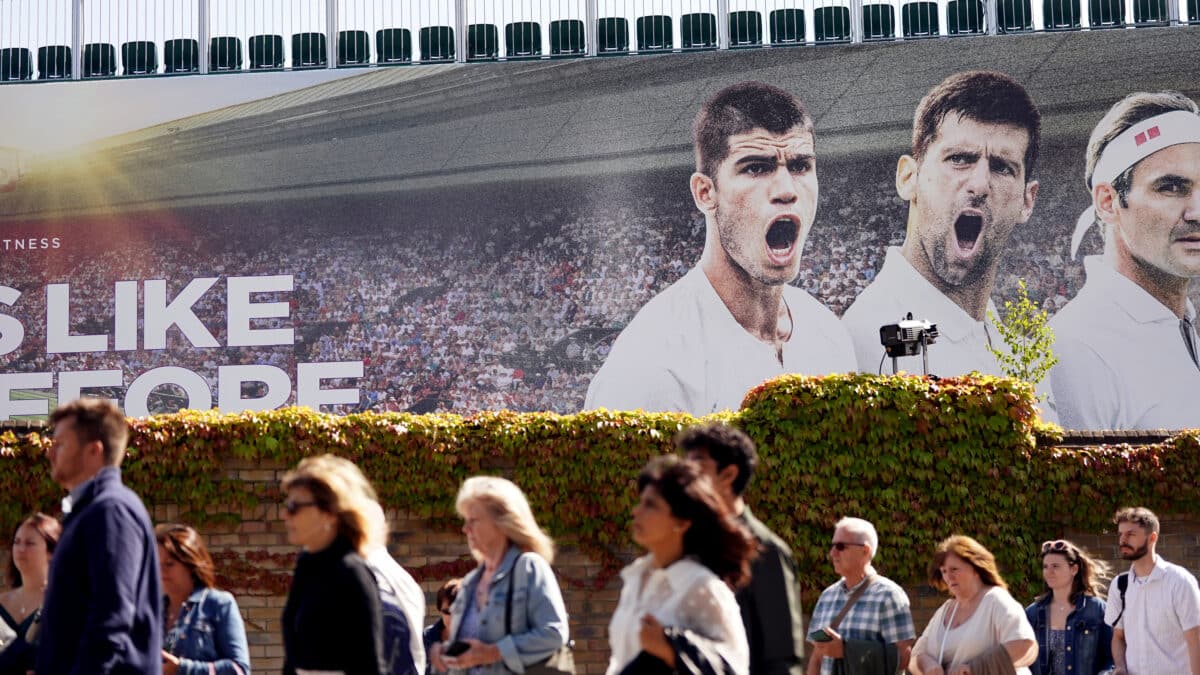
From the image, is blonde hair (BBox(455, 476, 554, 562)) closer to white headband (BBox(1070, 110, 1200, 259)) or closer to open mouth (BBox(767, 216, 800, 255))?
open mouth (BBox(767, 216, 800, 255))

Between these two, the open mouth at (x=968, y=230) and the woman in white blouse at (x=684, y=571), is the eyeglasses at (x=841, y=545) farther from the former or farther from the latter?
the open mouth at (x=968, y=230)

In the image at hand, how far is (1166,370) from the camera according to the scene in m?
25.9

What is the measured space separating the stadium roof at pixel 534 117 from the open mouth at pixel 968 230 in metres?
1.89

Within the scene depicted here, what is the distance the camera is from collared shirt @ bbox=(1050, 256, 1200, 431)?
2564 cm

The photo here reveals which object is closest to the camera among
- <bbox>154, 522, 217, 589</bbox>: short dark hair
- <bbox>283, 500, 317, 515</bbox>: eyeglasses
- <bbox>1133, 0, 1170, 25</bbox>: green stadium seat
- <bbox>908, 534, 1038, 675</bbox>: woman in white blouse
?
<bbox>283, 500, 317, 515</bbox>: eyeglasses

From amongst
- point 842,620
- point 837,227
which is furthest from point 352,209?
point 842,620

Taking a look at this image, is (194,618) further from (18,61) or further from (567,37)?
(18,61)

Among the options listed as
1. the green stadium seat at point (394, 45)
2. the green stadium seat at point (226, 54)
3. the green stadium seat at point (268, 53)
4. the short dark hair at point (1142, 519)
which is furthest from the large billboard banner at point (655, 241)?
the short dark hair at point (1142, 519)

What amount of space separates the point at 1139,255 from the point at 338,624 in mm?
25300

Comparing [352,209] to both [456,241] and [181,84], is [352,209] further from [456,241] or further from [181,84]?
[181,84]

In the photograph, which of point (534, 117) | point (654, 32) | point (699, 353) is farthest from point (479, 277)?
point (654, 32)

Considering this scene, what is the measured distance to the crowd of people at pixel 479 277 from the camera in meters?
26.5

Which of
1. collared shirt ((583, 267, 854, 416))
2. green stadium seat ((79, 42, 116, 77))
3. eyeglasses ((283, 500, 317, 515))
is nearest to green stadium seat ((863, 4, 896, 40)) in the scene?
collared shirt ((583, 267, 854, 416))

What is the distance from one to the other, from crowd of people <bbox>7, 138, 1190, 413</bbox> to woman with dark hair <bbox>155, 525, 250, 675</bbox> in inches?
814
